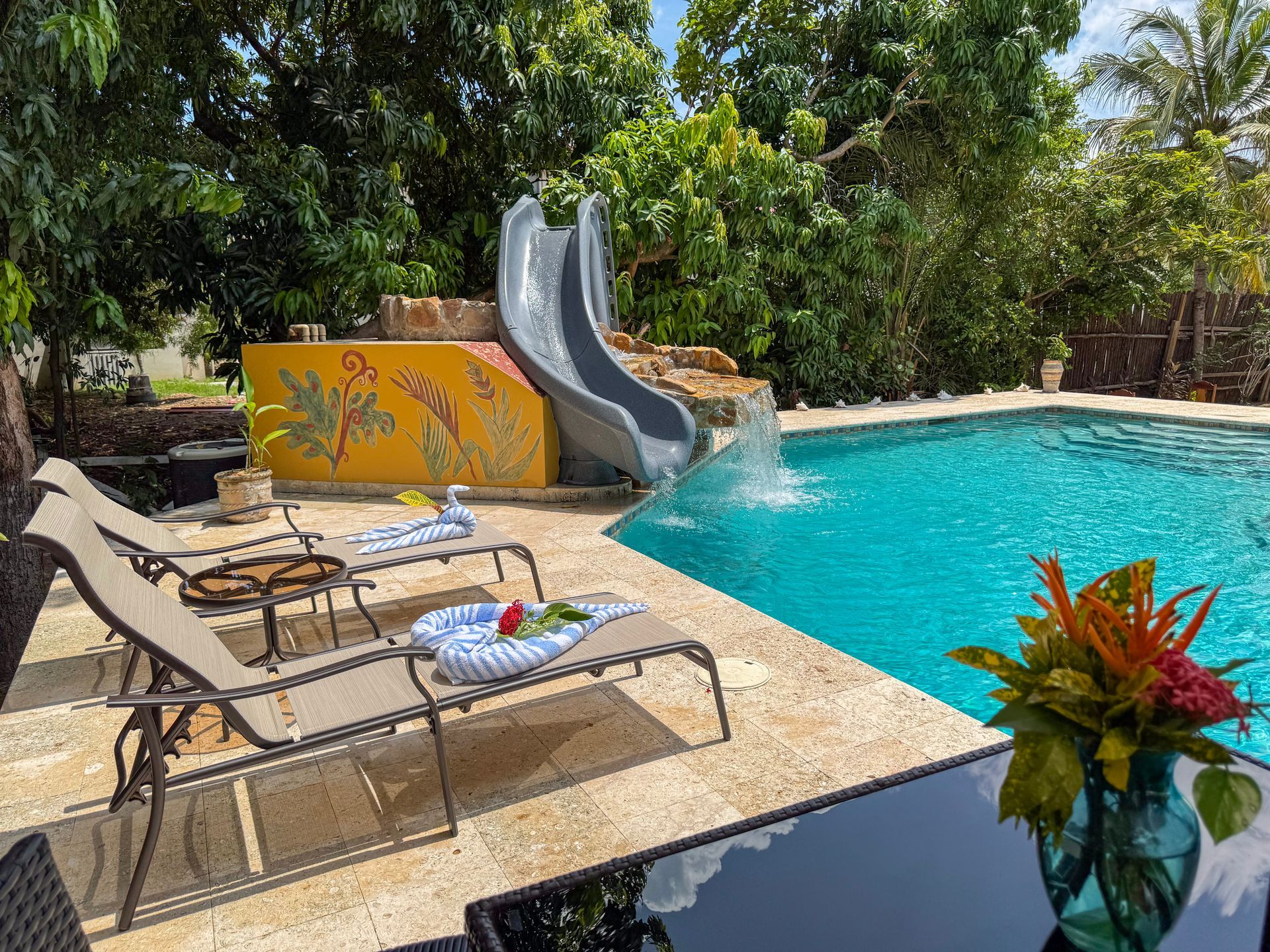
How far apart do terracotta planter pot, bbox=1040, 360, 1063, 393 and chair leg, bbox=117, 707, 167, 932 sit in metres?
15.4

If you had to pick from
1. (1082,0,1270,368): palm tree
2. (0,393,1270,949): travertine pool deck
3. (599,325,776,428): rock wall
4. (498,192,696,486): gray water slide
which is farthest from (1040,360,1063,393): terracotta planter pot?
(0,393,1270,949): travertine pool deck

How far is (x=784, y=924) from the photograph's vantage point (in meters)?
1.48

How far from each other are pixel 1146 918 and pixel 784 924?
1.86 feet

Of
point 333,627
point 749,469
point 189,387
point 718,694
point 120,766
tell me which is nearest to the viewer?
point 120,766

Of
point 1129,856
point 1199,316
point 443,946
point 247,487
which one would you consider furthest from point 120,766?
point 1199,316

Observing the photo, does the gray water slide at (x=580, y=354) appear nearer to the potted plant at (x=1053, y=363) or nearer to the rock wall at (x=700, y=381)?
the rock wall at (x=700, y=381)

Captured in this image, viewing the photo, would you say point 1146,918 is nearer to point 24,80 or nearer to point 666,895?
point 666,895

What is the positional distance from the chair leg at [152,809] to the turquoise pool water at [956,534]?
338 centimetres

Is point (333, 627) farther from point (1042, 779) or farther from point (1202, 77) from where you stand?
point (1202, 77)

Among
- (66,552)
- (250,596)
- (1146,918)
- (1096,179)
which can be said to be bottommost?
(250,596)

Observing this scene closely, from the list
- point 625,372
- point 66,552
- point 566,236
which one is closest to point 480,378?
point 625,372

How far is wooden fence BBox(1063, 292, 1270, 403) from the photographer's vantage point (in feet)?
58.0

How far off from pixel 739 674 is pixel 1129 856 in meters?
2.48

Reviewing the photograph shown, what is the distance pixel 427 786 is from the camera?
116 inches
